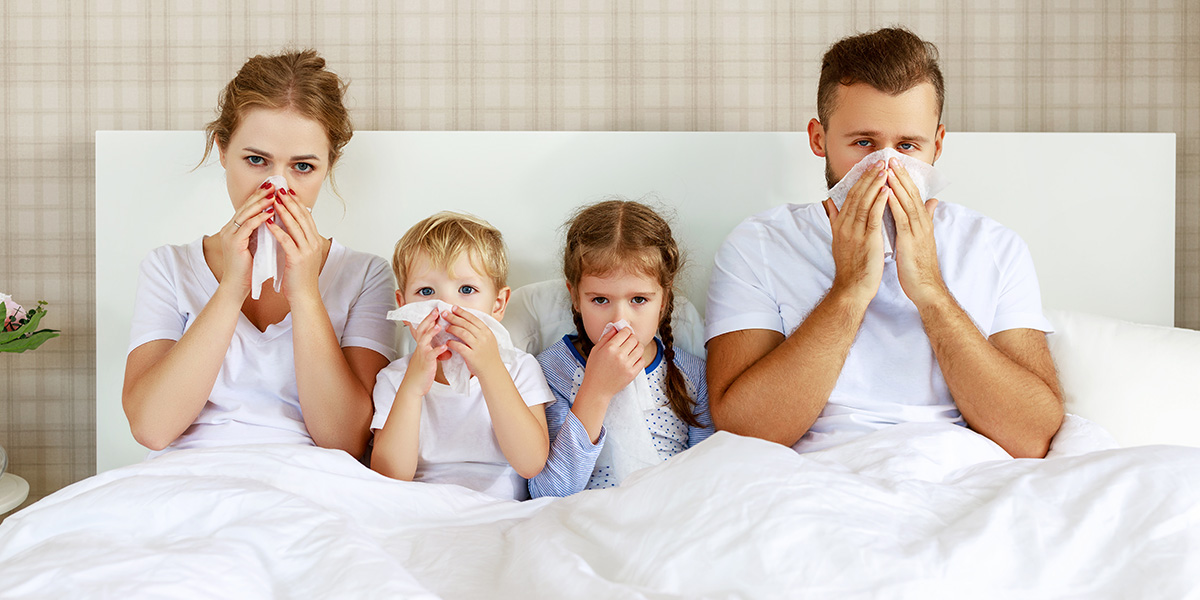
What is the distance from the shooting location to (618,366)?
1.26 meters

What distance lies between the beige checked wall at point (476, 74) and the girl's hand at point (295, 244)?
0.57m

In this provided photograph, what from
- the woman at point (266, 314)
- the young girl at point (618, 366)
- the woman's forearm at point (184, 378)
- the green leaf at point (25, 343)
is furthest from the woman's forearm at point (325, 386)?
the green leaf at point (25, 343)

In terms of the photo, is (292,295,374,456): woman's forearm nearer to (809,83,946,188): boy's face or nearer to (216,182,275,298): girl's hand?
(216,182,275,298): girl's hand

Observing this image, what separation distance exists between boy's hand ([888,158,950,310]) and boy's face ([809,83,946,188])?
8 centimetres

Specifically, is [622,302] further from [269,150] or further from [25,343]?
[25,343]

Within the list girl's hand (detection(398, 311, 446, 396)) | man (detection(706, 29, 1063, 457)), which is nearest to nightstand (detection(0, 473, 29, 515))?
girl's hand (detection(398, 311, 446, 396))

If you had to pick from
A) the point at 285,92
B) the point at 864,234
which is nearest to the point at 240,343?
the point at 285,92

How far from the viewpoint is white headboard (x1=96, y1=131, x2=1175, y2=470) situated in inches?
64.1

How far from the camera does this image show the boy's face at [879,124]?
1.30m

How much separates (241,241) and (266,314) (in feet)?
0.69

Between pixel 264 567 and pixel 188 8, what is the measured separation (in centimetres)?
147

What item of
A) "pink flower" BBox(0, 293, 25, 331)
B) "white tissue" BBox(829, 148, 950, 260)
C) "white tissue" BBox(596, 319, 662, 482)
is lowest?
"white tissue" BBox(596, 319, 662, 482)

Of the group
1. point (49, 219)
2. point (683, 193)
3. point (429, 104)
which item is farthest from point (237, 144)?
point (683, 193)

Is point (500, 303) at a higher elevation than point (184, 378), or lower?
higher
